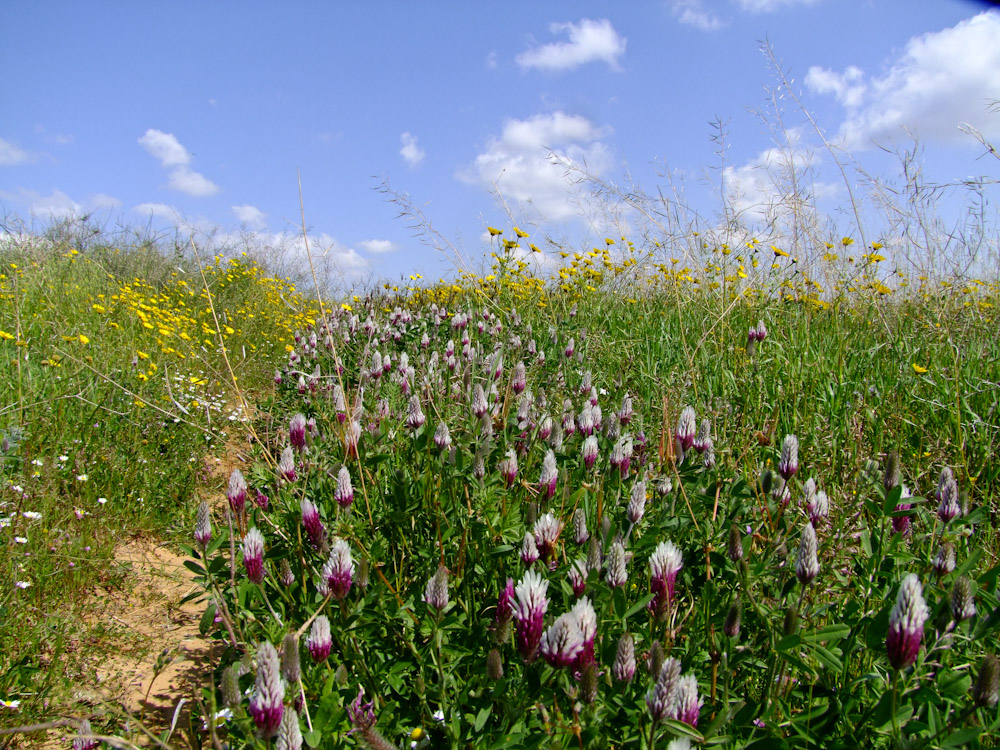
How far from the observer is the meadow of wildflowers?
1.24 m

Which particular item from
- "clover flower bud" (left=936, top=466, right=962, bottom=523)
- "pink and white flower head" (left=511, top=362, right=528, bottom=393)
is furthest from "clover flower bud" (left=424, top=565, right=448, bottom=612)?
"pink and white flower head" (left=511, top=362, right=528, bottom=393)

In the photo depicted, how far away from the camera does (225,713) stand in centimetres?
153

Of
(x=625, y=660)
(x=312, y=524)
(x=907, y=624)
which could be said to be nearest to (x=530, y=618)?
(x=625, y=660)

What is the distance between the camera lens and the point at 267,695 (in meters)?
1.06

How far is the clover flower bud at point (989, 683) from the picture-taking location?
42.6 inches

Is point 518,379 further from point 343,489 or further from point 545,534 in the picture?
point 545,534

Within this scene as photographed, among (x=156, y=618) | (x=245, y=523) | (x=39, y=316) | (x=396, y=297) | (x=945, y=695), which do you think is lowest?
(x=156, y=618)

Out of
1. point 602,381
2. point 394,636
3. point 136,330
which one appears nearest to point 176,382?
point 136,330

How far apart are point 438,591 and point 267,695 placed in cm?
41

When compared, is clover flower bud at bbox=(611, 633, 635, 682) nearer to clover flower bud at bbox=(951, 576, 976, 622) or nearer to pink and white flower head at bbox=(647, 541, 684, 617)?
pink and white flower head at bbox=(647, 541, 684, 617)

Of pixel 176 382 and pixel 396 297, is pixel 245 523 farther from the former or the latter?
pixel 396 297

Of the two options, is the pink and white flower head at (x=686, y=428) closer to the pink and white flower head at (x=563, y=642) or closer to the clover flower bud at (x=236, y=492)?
the pink and white flower head at (x=563, y=642)

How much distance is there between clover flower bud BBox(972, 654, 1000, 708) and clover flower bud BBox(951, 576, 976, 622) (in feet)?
0.46

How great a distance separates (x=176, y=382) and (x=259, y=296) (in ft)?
16.7
